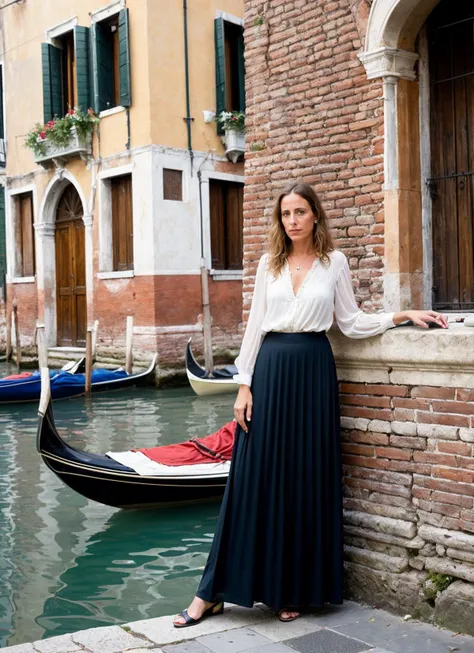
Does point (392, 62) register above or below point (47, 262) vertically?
above

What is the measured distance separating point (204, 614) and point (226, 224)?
36.9 ft

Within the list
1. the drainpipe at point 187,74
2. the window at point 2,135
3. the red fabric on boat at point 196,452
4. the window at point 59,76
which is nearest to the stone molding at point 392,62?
the red fabric on boat at point 196,452

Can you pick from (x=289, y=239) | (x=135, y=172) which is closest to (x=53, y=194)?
(x=135, y=172)

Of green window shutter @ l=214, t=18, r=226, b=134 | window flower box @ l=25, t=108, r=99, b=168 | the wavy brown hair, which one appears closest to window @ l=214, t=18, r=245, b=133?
green window shutter @ l=214, t=18, r=226, b=134

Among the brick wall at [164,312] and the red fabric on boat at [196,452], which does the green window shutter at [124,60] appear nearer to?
the brick wall at [164,312]

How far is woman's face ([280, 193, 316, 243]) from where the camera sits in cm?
294

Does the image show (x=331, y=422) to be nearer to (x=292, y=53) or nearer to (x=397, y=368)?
(x=397, y=368)

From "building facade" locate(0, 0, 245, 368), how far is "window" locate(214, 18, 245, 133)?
0.02 m

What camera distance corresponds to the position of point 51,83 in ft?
46.1

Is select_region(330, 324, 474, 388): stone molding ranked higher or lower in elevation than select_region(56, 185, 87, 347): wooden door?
lower

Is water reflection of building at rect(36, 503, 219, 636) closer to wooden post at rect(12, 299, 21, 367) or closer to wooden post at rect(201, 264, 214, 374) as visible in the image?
wooden post at rect(201, 264, 214, 374)

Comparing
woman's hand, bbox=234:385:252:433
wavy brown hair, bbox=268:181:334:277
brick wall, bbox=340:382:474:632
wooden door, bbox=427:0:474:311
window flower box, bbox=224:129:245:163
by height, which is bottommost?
brick wall, bbox=340:382:474:632

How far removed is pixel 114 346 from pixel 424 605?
10.8 metres

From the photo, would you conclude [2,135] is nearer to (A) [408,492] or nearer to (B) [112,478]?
(B) [112,478]
